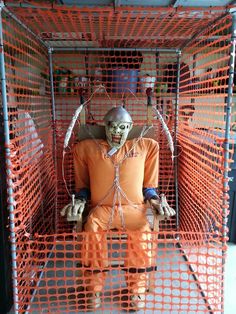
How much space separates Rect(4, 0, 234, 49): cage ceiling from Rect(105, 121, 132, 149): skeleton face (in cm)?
61

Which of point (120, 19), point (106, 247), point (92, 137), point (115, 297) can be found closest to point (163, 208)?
point (106, 247)

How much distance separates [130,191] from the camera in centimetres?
204

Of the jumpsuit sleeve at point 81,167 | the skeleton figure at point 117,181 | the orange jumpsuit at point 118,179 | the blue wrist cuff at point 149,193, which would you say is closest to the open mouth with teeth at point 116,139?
the skeleton figure at point 117,181

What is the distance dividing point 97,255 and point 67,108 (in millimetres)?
1510

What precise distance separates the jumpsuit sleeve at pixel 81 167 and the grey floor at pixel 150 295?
0.59 meters

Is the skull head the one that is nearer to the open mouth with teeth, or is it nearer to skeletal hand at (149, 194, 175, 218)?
the open mouth with teeth

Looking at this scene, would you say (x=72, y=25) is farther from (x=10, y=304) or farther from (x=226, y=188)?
(x=10, y=304)

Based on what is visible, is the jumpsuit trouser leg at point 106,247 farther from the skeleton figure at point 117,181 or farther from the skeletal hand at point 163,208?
the skeletal hand at point 163,208

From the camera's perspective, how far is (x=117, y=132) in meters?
1.92

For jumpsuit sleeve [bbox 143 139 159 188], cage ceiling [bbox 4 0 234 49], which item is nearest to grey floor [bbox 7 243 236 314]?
jumpsuit sleeve [bbox 143 139 159 188]

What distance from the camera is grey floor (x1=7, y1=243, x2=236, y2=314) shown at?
1.59m

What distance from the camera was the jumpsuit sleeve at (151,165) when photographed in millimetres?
2123

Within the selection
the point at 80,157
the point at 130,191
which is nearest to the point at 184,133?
the point at 130,191

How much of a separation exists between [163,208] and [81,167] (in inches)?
27.2
